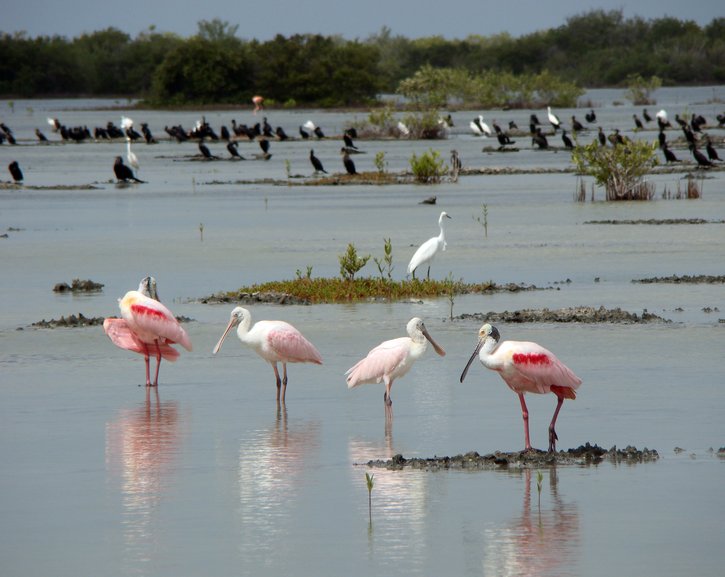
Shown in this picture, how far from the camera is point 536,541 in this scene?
657 cm

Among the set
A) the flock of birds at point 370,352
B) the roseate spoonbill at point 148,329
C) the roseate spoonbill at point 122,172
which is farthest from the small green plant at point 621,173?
the flock of birds at point 370,352

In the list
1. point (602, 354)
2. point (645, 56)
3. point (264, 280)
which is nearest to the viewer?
point (602, 354)

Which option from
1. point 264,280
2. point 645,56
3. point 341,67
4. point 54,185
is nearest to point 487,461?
point 264,280

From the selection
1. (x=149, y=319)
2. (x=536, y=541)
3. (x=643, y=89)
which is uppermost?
(x=643, y=89)

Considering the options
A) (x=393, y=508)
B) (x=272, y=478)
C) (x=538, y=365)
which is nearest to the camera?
(x=393, y=508)

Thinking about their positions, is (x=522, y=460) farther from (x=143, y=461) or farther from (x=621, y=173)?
(x=621, y=173)

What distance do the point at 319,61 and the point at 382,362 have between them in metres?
86.8

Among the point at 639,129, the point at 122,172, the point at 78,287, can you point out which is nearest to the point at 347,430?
the point at 78,287

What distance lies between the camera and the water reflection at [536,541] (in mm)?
6172

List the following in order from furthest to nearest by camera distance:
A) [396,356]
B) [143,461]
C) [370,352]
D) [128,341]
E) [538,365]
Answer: [128,341] < [370,352] < [396,356] < [143,461] < [538,365]

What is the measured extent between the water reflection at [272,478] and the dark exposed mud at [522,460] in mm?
495

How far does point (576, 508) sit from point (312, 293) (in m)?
8.28

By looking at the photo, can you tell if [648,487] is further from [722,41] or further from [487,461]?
[722,41]

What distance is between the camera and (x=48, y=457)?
8.43 m
